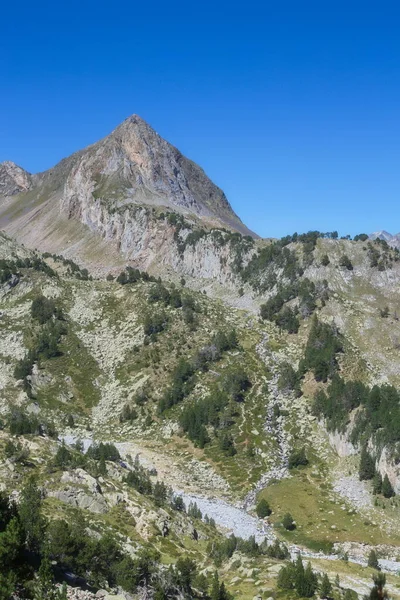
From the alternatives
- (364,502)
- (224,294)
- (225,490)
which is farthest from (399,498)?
(224,294)

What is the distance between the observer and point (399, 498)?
6412 centimetres

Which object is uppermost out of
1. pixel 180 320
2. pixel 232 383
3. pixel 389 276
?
pixel 389 276

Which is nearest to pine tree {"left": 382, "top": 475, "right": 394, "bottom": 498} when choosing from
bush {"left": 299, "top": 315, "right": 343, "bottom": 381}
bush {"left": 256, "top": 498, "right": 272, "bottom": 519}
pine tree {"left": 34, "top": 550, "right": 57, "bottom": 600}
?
bush {"left": 256, "top": 498, "right": 272, "bottom": 519}

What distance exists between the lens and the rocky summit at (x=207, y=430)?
3647cm

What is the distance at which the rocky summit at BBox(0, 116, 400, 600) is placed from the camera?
1436 inches

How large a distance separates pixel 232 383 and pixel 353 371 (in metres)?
21.5

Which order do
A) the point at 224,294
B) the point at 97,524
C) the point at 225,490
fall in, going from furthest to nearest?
the point at 224,294 → the point at 225,490 → the point at 97,524

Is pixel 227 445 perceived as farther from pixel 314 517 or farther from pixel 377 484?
pixel 377 484

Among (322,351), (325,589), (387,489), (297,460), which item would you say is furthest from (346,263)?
(325,589)

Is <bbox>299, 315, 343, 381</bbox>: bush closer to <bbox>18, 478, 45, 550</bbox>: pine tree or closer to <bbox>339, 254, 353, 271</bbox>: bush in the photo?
<bbox>339, 254, 353, 271</bbox>: bush

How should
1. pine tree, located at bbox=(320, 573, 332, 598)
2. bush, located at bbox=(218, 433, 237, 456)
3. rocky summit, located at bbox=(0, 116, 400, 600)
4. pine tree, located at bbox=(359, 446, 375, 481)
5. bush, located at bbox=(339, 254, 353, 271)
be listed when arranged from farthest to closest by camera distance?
bush, located at bbox=(339, 254, 353, 271) < bush, located at bbox=(218, 433, 237, 456) < pine tree, located at bbox=(359, 446, 375, 481) < rocky summit, located at bbox=(0, 116, 400, 600) < pine tree, located at bbox=(320, 573, 332, 598)

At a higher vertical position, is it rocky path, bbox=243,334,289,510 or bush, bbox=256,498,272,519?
rocky path, bbox=243,334,289,510

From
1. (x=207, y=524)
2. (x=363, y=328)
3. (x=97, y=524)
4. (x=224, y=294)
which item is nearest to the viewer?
(x=97, y=524)

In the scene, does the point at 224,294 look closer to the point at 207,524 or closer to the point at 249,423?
the point at 249,423
